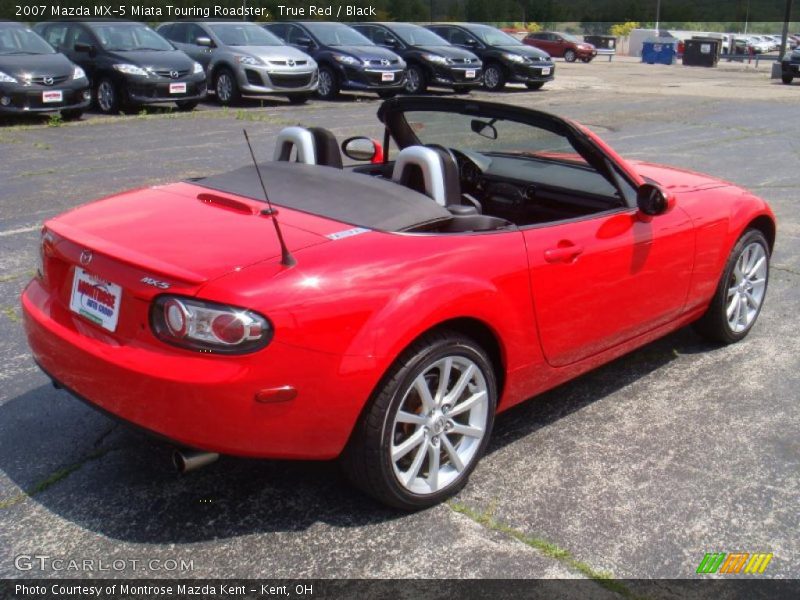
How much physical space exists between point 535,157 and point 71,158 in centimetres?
769

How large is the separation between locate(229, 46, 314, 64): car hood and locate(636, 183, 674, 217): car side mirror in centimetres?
1402

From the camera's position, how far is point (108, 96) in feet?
49.9

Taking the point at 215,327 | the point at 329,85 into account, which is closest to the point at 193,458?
the point at 215,327

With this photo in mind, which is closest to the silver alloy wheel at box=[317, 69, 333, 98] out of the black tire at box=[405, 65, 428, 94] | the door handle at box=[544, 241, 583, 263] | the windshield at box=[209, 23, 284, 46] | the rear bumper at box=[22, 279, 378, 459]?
the windshield at box=[209, 23, 284, 46]

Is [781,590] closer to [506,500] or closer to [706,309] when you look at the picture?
[506,500]

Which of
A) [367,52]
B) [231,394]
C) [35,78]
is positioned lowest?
[231,394]

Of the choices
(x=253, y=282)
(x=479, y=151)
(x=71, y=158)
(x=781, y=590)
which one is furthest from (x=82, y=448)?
(x=71, y=158)

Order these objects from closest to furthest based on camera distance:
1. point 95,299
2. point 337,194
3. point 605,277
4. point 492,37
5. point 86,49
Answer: point 95,299 → point 337,194 → point 605,277 → point 86,49 → point 492,37

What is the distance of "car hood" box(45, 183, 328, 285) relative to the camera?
2.91 meters

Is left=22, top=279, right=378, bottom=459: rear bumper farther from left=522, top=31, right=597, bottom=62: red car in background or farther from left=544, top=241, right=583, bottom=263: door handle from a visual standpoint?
left=522, top=31, right=597, bottom=62: red car in background

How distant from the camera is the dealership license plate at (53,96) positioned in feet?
43.9

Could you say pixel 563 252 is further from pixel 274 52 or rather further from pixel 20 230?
pixel 274 52

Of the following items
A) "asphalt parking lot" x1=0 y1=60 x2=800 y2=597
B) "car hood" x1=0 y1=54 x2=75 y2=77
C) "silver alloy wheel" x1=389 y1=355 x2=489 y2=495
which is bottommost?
"asphalt parking lot" x1=0 y1=60 x2=800 y2=597

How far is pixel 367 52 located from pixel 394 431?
17.0m
